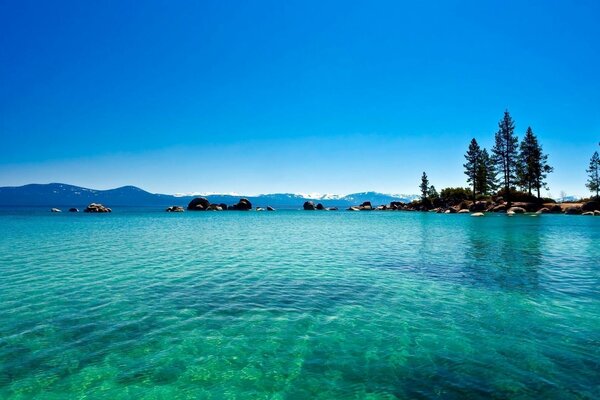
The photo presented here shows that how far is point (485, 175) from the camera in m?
107

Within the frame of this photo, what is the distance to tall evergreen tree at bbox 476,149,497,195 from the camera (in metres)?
105

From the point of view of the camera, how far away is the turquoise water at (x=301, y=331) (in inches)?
282

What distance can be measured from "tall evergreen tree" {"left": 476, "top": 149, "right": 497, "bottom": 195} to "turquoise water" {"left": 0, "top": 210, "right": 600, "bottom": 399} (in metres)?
94.4

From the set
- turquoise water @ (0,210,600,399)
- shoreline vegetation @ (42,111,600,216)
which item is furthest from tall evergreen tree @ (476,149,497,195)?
turquoise water @ (0,210,600,399)

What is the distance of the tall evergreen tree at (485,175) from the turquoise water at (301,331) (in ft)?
310

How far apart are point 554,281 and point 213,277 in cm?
1759

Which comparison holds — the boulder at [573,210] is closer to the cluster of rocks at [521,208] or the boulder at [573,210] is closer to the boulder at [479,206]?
the cluster of rocks at [521,208]

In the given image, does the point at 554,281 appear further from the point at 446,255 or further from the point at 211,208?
the point at 211,208

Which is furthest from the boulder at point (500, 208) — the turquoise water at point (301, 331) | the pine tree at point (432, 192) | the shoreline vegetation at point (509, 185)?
the turquoise water at point (301, 331)

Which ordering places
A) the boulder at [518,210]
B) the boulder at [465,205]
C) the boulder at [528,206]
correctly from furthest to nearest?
the boulder at [465,205], the boulder at [528,206], the boulder at [518,210]

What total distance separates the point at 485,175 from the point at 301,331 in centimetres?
11490

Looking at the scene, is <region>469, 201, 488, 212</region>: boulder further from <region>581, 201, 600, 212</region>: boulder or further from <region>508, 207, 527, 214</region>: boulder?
<region>581, 201, 600, 212</region>: boulder

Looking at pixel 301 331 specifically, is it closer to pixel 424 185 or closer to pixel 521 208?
pixel 521 208

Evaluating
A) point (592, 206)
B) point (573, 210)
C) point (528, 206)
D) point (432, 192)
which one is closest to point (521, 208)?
point (528, 206)
